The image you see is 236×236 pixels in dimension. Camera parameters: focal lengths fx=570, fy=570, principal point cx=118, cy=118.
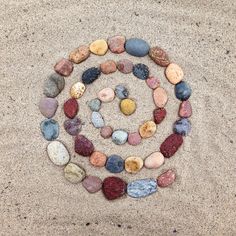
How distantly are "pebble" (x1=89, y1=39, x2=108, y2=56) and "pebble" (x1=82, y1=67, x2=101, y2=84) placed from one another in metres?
0.06

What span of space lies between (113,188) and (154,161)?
0.15 metres

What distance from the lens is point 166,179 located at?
70.1 inches

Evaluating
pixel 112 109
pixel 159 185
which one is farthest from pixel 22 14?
pixel 159 185

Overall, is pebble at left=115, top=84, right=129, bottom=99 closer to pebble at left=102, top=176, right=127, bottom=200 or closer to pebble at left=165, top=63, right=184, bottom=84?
pebble at left=165, top=63, right=184, bottom=84

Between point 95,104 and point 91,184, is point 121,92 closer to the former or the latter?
point 95,104

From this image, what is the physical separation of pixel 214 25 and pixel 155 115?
36 cm

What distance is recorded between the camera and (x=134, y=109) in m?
1.81

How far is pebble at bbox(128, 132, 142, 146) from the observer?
1.80 metres

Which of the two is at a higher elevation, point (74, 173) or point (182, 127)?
point (182, 127)

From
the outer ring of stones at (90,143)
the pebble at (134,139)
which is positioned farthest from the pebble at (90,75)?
the pebble at (134,139)

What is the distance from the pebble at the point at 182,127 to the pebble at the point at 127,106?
0.14 metres

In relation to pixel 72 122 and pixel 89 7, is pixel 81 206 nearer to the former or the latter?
pixel 72 122

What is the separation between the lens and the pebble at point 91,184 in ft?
5.80

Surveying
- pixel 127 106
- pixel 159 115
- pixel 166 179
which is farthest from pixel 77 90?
pixel 166 179
